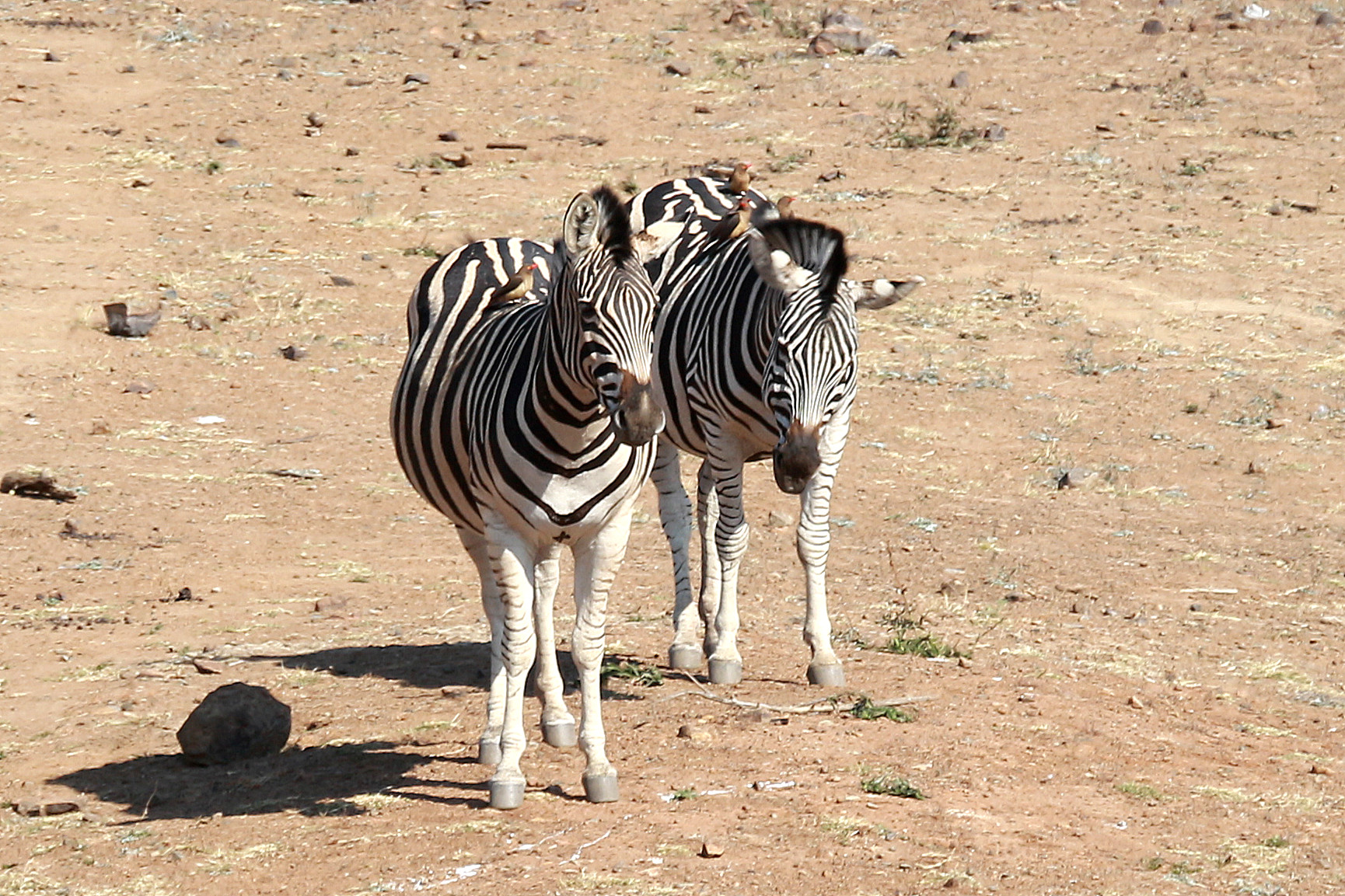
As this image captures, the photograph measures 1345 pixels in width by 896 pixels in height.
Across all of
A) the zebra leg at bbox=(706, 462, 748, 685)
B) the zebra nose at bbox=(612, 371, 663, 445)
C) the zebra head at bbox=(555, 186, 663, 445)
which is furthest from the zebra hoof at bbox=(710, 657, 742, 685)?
the zebra nose at bbox=(612, 371, 663, 445)

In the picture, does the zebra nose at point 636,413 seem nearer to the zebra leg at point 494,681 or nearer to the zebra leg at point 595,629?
the zebra leg at point 595,629

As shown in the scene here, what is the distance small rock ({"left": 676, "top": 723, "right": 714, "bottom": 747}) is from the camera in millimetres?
6875

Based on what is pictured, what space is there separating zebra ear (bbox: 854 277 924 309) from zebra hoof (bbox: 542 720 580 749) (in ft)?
7.08

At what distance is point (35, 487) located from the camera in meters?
10.9

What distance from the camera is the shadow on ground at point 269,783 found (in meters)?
6.48

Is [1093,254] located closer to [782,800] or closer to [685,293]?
[685,293]

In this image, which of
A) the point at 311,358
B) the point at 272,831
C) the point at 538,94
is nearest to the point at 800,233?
the point at 272,831

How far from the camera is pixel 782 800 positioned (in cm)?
622

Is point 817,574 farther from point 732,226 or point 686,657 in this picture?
point 732,226

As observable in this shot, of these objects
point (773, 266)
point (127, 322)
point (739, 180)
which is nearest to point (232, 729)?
point (773, 266)

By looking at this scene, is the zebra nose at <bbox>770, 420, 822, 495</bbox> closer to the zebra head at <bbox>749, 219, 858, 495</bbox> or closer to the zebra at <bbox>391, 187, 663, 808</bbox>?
the zebra head at <bbox>749, 219, 858, 495</bbox>

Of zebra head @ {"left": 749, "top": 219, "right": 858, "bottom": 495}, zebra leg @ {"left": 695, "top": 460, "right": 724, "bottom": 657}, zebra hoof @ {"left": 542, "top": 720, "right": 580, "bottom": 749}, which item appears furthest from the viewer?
zebra leg @ {"left": 695, "top": 460, "right": 724, "bottom": 657}

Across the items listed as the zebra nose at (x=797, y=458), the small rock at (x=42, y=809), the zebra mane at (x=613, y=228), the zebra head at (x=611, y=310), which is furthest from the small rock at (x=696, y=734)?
the small rock at (x=42, y=809)

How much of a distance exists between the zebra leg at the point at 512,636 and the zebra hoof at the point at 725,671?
1.72 meters
